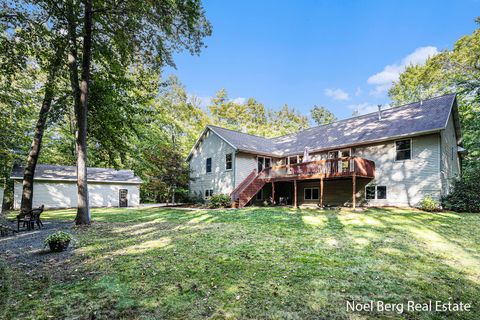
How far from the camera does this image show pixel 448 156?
48.9 ft

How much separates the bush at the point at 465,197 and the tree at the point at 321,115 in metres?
34.6

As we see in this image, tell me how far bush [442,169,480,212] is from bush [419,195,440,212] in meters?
0.54

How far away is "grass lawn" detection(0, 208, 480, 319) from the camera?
3.21m

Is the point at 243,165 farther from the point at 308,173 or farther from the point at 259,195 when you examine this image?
the point at 308,173

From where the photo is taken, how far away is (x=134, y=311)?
125 inches

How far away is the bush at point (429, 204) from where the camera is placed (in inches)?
492

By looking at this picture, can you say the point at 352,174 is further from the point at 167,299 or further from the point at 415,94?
the point at 415,94

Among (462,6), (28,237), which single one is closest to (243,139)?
(28,237)

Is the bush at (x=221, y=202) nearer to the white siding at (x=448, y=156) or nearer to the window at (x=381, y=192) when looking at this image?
the window at (x=381, y=192)

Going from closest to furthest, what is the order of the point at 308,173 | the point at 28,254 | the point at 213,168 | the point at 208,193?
the point at 28,254 < the point at 308,173 < the point at 213,168 < the point at 208,193

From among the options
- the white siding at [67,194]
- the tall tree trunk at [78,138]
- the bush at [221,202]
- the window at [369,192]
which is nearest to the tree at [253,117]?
the white siding at [67,194]

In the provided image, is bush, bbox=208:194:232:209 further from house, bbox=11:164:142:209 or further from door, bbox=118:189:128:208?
door, bbox=118:189:128:208

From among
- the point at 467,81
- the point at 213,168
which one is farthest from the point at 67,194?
the point at 467,81

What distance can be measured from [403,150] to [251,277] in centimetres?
1426
